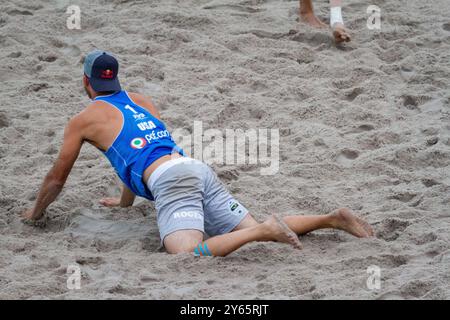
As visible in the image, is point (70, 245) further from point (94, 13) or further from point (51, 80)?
point (94, 13)

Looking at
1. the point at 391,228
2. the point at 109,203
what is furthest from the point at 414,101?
the point at 109,203

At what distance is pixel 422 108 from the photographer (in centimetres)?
577

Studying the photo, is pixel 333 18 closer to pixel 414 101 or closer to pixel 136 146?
pixel 414 101

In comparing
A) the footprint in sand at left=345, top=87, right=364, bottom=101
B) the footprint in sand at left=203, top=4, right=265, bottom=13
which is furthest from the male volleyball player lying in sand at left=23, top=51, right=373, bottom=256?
the footprint in sand at left=203, top=4, right=265, bottom=13

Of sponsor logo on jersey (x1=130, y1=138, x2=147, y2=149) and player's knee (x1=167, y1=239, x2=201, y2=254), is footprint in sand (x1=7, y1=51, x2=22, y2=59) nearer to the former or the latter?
sponsor logo on jersey (x1=130, y1=138, x2=147, y2=149)

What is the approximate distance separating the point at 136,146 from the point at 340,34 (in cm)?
252

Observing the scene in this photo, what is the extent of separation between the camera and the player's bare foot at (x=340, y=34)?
249 inches

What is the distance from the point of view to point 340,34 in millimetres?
6320

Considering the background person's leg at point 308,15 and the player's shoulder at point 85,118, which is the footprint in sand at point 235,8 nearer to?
the background person's leg at point 308,15

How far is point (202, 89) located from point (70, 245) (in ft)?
6.58

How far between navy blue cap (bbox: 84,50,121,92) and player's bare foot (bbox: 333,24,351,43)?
2.34 m
